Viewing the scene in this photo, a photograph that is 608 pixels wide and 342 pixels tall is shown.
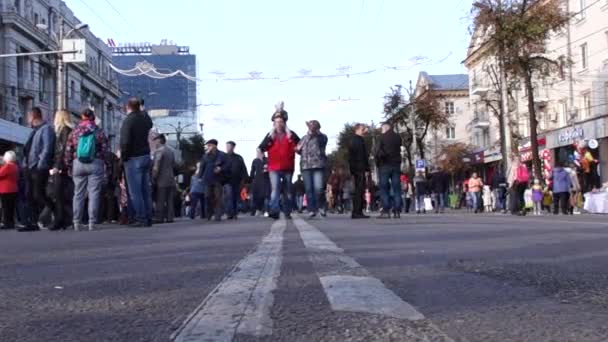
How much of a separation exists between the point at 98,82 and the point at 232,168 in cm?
6440

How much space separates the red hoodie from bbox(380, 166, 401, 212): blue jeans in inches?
84.6

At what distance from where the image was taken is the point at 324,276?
4254 mm

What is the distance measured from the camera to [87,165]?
1123cm

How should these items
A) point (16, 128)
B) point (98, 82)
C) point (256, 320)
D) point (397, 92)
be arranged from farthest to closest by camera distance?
point (98, 82)
point (397, 92)
point (16, 128)
point (256, 320)

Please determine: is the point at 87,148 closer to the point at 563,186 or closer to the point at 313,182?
the point at 313,182

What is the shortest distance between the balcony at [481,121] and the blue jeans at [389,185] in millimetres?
57724

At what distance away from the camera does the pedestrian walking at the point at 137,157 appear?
12.0 m

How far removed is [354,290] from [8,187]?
1168 centimetres

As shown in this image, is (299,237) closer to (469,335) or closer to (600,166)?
(469,335)

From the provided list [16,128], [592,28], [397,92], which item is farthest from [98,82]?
[592,28]

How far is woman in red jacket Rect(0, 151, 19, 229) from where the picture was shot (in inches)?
548

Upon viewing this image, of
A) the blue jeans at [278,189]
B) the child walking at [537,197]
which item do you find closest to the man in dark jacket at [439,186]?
the child walking at [537,197]

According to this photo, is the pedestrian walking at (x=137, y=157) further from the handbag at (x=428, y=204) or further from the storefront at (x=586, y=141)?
the storefront at (x=586, y=141)

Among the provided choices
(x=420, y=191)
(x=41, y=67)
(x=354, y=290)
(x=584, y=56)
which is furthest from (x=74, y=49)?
(x=41, y=67)
